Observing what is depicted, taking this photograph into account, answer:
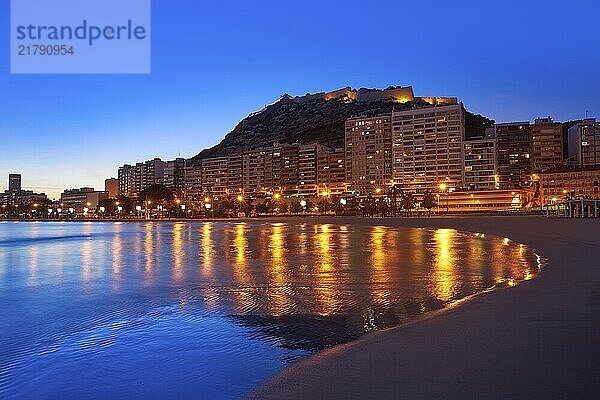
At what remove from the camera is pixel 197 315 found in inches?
345

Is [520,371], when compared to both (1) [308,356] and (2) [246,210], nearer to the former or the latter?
(1) [308,356]

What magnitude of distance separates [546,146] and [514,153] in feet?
35.1

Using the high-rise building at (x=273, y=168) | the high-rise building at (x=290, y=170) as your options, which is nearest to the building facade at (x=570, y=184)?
the high-rise building at (x=290, y=170)

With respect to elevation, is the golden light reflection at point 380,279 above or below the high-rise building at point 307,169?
below

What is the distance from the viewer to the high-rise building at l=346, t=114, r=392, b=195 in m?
168

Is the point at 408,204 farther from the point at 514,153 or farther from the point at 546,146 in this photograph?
the point at 546,146

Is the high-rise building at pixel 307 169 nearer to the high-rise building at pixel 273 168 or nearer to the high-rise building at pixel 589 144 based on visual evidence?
the high-rise building at pixel 273 168

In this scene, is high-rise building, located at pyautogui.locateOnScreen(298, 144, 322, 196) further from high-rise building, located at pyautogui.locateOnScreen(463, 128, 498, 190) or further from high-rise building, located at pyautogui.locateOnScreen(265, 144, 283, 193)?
high-rise building, located at pyautogui.locateOnScreen(463, 128, 498, 190)

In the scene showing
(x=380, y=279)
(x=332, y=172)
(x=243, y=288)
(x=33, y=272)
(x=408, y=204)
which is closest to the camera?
(x=243, y=288)

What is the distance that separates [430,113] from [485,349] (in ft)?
545

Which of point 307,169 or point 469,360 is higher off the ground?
point 307,169

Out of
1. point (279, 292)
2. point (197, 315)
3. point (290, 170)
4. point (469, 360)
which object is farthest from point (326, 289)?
point (290, 170)

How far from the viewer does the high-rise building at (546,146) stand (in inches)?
6506

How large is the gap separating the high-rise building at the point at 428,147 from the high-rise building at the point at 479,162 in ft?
7.90
